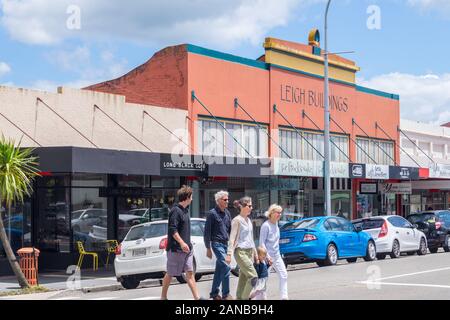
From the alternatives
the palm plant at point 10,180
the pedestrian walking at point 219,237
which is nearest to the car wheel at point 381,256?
the palm plant at point 10,180

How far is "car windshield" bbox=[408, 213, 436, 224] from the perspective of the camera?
1078 inches

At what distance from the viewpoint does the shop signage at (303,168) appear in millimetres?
25234

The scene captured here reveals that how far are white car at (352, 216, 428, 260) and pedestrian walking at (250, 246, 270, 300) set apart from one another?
11.9 meters

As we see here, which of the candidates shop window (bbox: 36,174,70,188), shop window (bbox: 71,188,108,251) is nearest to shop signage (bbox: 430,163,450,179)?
shop window (bbox: 71,188,108,251)

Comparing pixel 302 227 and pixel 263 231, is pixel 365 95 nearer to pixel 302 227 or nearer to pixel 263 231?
pixel 302 227

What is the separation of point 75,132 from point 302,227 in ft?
22.8

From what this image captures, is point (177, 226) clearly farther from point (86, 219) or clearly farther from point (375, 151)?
point (375, 151)

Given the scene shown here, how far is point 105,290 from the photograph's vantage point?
54.9ft

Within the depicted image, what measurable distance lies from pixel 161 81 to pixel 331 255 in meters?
9.16

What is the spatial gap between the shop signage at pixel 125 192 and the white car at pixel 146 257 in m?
5.41

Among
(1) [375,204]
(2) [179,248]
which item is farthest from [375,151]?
(2) [179,248]

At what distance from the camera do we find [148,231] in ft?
54.9

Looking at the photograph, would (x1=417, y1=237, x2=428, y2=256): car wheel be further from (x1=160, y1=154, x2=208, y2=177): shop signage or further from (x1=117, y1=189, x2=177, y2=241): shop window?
(x1=117, y1=189, x2=177, y2=241): shop window
